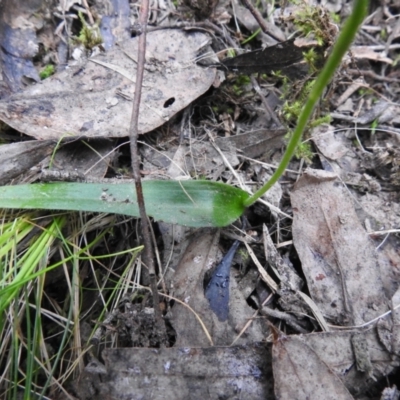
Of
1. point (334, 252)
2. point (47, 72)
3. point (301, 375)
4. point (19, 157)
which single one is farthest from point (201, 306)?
point (47, 72)

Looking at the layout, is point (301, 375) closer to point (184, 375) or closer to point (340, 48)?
point (184, 375)

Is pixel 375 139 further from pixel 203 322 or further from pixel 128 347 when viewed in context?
pixel 128 347

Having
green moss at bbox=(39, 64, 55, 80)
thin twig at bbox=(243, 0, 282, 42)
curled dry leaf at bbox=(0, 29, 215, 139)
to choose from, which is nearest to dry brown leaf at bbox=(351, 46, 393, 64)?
thin twig at bbox=(243, 0, 282, 42)

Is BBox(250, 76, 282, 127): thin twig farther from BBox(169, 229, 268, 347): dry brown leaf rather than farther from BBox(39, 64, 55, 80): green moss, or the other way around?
BBox(39, 64, 55, 80): green moss

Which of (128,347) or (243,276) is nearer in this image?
(128,347)

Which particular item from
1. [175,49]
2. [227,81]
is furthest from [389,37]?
[175,49]

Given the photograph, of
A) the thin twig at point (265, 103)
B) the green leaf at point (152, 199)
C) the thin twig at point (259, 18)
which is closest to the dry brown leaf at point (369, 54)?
the thin twig at point (259, 18)
